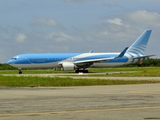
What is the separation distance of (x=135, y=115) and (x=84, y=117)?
1.56 metres

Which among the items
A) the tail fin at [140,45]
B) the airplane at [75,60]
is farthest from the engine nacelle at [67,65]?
the tail fin at [140,45]

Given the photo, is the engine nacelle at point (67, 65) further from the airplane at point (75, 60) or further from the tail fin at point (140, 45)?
the tail fin at point (140, 45)

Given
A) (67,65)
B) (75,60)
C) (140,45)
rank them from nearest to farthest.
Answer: (67,65) → (75,60) → (140,45)

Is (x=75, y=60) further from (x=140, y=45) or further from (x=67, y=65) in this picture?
(x=140, y=45)

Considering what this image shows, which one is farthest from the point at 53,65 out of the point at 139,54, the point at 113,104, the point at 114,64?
the point at 113,104

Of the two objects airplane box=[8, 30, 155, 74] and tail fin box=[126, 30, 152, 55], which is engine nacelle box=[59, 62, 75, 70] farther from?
tail fin box=[126, 30, 152, 55]

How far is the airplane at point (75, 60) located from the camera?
72775mm

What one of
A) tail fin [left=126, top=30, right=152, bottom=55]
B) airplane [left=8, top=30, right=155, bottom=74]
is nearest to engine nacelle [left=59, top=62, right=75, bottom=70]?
airplane [left=8, top=30, right=155, bottom=74]

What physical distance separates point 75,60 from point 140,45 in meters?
12.5

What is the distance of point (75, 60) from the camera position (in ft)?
245

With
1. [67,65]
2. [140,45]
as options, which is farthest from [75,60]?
[140,45]

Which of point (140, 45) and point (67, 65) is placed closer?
point (67, 65)

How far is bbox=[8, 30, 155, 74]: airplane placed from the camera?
7278 centimetres

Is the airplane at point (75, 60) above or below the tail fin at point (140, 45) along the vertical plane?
below
